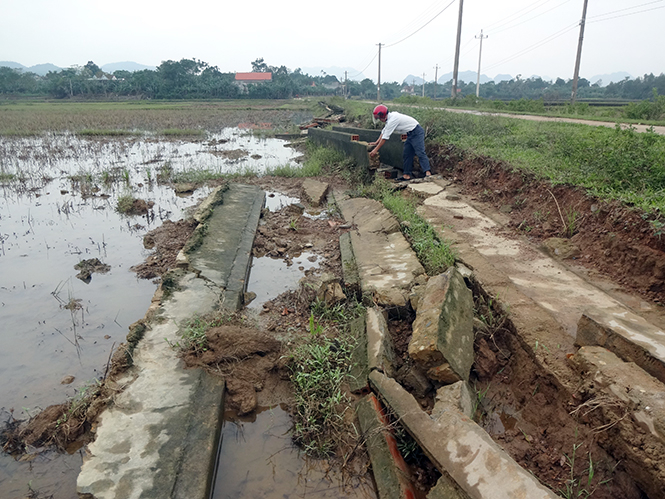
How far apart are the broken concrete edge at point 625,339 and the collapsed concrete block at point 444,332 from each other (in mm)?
710

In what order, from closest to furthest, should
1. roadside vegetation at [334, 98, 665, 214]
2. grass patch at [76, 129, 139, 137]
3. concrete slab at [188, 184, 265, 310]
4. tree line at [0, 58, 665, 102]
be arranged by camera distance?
concrete slab at [188, 184, 265, 310]
roadside vegetation at [334, 98, 665, 214]
grass patch at [76, 129, 139, 137]
tree line at [0, 58, 665, 102]

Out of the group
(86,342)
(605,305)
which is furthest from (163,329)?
(605,305)

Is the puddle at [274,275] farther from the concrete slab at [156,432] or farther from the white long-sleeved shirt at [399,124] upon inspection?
the white long-sleeved shirt at [399,124]

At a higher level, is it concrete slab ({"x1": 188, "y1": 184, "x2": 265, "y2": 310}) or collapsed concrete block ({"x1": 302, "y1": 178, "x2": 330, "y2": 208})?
collapsed concrete block ({"x1": 302, "y1": 178, "x2": 330, "y2": 208})

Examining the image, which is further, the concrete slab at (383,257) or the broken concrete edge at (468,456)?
the concrete slab at (383,257)

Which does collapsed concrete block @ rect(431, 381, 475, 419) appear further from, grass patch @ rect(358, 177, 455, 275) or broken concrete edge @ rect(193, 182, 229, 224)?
broken concrete edge @ rect(193, 182, 229, 224)

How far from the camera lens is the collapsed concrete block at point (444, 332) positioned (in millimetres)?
2557

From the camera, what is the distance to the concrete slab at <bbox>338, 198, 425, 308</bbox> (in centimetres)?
369

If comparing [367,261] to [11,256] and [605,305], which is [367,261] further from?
[11,256]

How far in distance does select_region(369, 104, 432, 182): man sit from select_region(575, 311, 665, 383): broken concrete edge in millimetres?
5494

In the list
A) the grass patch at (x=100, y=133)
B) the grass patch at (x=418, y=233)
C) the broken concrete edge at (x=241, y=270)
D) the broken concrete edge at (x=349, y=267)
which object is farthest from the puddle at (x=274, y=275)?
the grass patch at (x=100, y=133)

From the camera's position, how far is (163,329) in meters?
3.29

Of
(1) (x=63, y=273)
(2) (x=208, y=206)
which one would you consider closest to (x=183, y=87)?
(2) (x=208, y=206)

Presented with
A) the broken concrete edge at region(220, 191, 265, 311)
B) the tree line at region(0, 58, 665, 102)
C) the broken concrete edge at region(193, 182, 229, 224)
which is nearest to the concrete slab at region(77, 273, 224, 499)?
the broken concrete edge at region(220, 191, 265, 311)
